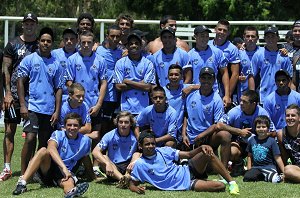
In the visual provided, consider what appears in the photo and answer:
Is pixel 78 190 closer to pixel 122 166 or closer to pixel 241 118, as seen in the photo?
pixel 122 166

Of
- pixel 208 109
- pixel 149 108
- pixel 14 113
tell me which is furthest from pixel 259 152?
pixel 14 113

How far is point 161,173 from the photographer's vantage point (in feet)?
31.4

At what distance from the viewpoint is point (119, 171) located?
397 inches

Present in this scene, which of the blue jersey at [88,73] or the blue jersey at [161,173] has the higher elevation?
the blue jersey at [88,73]

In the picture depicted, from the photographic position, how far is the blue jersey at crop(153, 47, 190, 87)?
11.0 metres

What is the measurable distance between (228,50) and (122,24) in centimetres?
175

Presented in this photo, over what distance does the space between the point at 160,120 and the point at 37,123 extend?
1.79 metres

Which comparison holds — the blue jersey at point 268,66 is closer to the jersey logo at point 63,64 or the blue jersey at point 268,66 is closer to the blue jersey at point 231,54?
the blue jersey at point 231,54

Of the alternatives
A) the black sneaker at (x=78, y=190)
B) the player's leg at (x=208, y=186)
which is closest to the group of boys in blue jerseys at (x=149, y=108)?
the player's leg at (x=208, y=186)

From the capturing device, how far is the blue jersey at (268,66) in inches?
451

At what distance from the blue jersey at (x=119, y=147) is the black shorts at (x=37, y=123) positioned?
0.81 m

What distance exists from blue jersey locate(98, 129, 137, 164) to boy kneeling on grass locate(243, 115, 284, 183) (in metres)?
1.70

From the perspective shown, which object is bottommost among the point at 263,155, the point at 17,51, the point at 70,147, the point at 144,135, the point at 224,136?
the point at 263,155

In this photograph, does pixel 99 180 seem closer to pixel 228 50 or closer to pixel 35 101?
pixel 35 101
